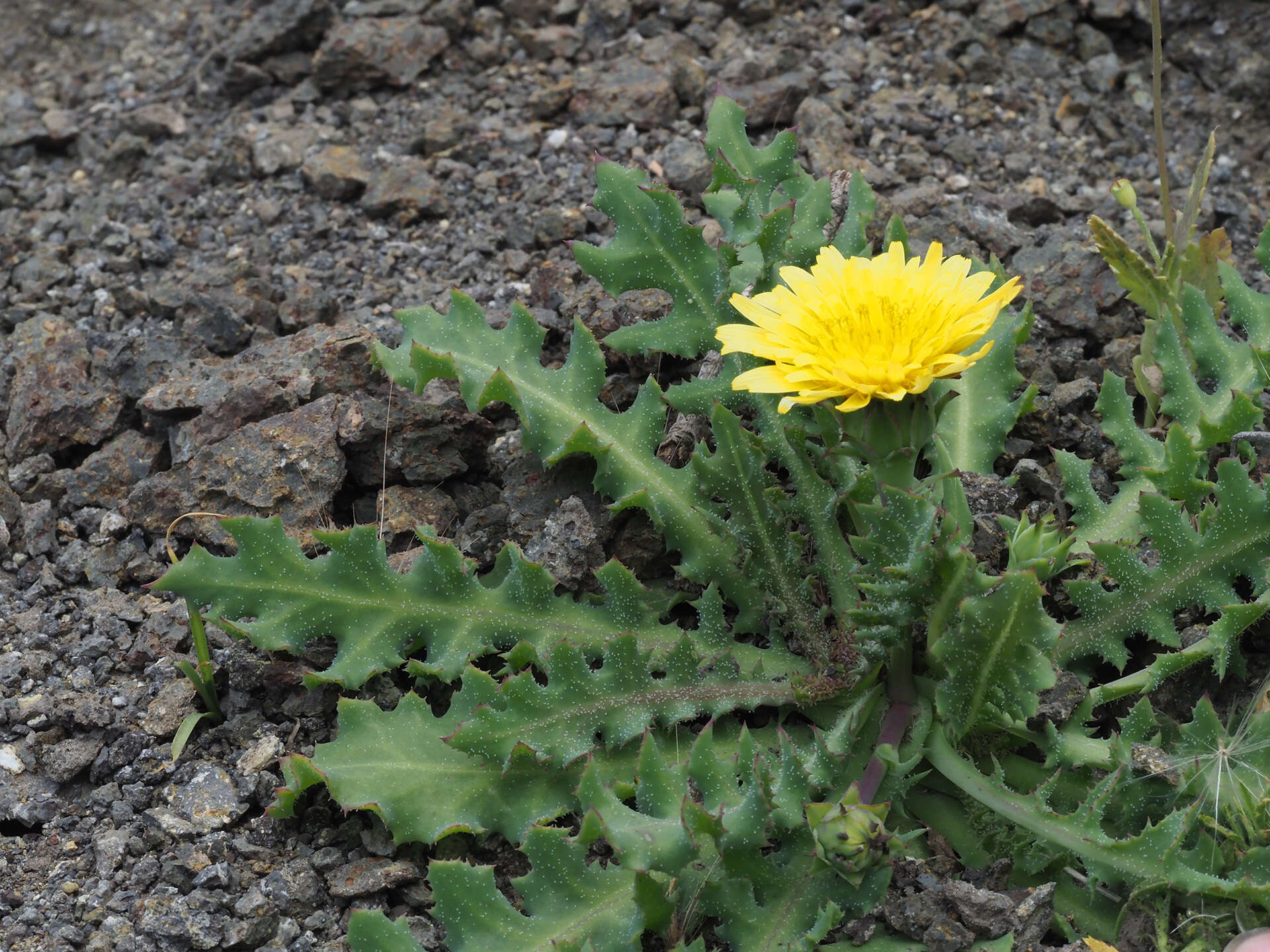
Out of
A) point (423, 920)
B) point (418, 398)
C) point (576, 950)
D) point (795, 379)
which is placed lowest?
point (423, 920)

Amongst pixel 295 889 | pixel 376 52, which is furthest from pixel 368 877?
pixel 376 52

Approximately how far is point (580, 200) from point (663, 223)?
106 cm

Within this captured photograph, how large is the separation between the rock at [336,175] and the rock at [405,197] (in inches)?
2.5

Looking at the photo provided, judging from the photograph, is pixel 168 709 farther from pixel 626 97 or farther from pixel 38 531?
pixel 626 97

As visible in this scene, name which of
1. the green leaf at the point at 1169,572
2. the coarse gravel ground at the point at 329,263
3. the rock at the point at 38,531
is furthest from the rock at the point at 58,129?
the green leaf at the point at 1169,572

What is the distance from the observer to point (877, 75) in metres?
4.50

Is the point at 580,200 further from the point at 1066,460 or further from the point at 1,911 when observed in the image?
the point at 1,911

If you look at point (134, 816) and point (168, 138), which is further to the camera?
point (168, 138)

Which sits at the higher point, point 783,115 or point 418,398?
point 783,115

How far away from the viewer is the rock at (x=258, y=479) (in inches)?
126

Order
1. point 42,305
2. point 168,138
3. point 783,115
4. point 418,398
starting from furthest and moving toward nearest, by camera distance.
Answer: point 168,138 → point 783,115 → point 42,305 → point 418,398

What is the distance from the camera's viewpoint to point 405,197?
4.15 m

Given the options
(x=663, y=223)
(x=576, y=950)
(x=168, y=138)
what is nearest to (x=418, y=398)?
(x=663, y=223)

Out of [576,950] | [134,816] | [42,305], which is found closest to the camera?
[576,950]
